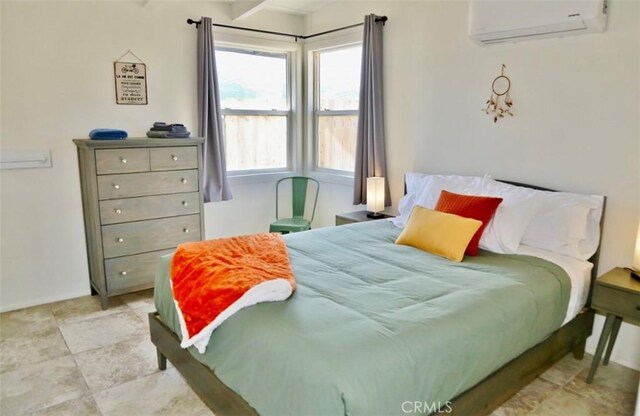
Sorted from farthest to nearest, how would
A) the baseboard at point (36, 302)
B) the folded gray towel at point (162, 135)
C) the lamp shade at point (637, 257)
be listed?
1. the folded gray towel at point (162, 135)
2. the baseboard at point (36, 302)
3. the lamp shade at point (637, 257)

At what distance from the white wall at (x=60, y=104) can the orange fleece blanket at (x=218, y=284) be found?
1.69 metres

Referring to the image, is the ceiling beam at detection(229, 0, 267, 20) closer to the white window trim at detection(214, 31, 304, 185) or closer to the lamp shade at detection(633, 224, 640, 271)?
the white window trim at detection(214, 31, 304, 185)

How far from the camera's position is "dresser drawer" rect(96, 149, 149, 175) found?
127 inches

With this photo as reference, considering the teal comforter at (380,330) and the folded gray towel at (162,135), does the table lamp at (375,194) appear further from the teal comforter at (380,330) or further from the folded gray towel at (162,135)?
the folded gray towel at (162,135)

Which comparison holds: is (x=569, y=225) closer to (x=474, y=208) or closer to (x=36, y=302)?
(x=474, y=208)

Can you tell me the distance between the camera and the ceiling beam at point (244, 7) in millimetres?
3746

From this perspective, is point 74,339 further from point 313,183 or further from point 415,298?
point 313,183

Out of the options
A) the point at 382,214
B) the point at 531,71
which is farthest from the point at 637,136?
the point at 382,214

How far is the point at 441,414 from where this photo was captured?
170 centimetres

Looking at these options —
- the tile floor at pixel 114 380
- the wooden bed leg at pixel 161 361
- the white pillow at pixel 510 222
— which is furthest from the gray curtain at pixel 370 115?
the wooden bed leg at pixel 161 361

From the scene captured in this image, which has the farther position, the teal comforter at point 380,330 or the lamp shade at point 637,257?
the lamp shade at point 637,257

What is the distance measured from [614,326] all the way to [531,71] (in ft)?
5.20

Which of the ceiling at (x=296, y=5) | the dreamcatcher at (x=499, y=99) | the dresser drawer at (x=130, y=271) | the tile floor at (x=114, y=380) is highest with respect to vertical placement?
the ceiling at (x=296, y=5)

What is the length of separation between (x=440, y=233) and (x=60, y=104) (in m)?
2.85
